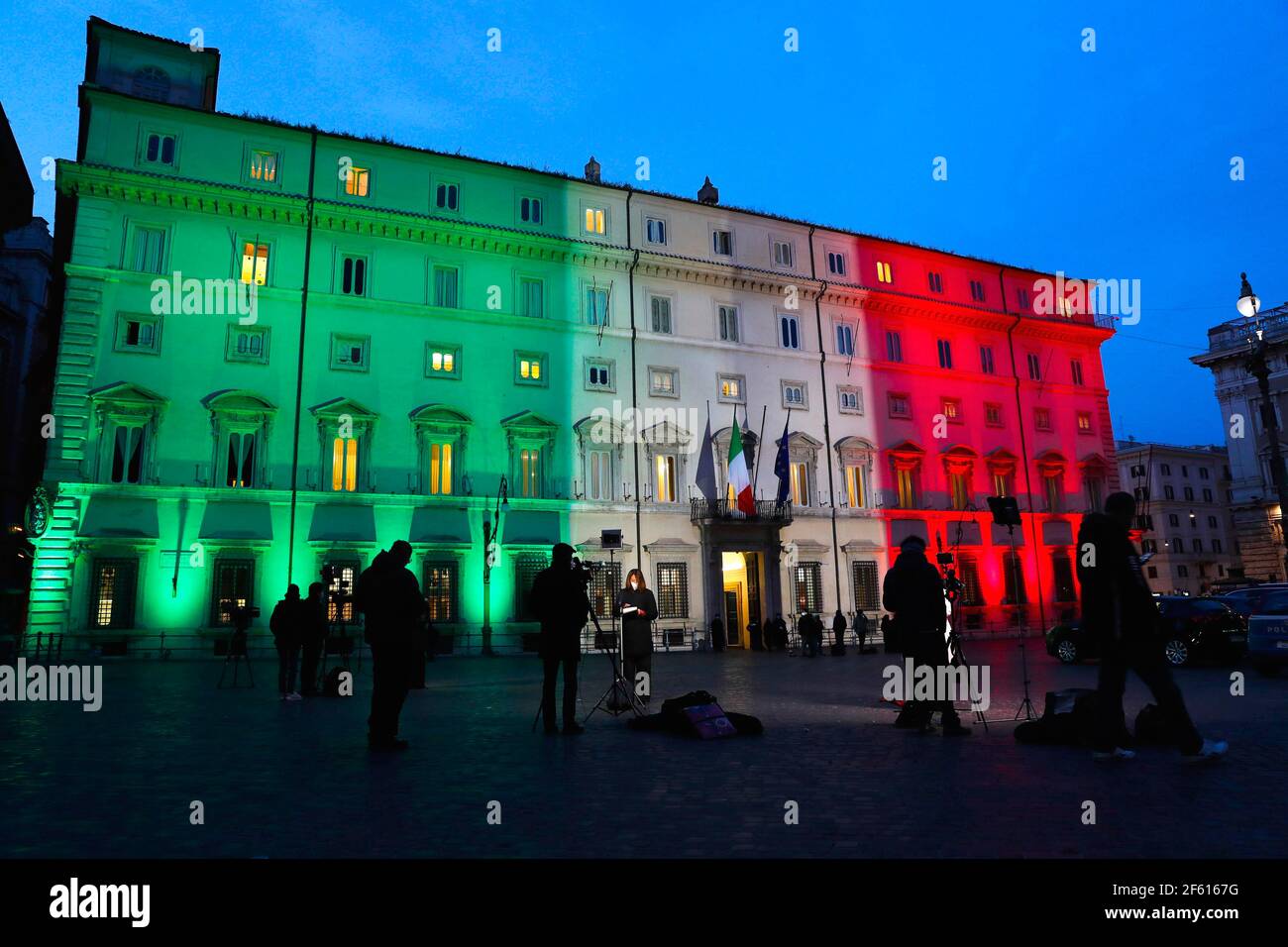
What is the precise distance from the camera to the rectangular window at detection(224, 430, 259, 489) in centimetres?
2722

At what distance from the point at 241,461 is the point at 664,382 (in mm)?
16431

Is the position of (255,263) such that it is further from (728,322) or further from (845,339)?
(845,339)

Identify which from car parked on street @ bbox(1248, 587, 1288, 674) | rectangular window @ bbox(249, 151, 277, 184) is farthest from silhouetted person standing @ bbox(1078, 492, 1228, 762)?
rectangular window @ bbox(249, 151, 277, 184)

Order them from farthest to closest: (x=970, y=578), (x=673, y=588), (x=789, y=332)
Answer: (x=970, y=578) < (x=789, y=332) < (x=673, y=588)

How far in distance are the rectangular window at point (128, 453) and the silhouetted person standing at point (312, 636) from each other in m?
16.3

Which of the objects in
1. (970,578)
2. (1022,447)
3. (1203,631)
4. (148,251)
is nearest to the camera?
(1203,631)

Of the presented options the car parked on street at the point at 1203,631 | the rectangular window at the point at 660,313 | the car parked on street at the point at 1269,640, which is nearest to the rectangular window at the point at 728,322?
the rectangular window at the point at 660,313

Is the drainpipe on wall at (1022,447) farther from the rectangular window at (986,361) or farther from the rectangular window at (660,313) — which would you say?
the rectangular window at (660,313)

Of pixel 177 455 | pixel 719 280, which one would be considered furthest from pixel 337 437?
pixel 719 280

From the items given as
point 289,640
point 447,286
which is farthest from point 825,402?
point 289,640

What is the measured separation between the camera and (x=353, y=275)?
99.0 ft

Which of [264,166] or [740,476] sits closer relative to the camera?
[264,166]

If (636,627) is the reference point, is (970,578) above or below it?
above
